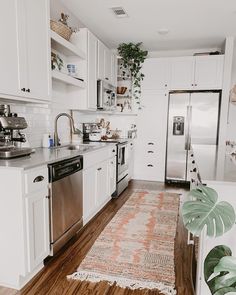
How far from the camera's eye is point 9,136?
2.16m

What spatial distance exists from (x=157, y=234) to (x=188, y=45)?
374cm

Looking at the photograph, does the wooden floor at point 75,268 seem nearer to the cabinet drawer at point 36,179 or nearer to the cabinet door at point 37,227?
the cabinet door at point 37,227

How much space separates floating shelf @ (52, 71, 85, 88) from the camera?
266 centimetres

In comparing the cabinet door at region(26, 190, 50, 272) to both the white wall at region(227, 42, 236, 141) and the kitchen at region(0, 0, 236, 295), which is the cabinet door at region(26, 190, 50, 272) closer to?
the kitchen at region(0, 0, 236, 295)

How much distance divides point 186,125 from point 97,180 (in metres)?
2.34

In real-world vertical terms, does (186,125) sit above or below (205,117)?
below

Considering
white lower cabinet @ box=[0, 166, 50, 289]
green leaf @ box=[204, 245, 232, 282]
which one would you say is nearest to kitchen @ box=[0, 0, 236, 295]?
white lower cabinet @ box=[0, 166, 50, 289]

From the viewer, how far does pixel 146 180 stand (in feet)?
16.3

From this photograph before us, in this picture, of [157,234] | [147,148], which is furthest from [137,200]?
[147,148]

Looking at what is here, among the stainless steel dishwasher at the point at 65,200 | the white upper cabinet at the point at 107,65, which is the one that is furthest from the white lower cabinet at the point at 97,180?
the white upper cabinet at the point at 107,65

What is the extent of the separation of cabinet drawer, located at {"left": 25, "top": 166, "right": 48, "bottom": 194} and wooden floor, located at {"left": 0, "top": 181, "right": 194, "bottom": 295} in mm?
710

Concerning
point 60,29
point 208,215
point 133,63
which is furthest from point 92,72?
point 208,215

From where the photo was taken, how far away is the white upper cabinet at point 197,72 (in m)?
4.39

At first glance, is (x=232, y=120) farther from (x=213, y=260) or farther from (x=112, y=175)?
(x=213, y=260)
